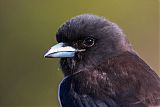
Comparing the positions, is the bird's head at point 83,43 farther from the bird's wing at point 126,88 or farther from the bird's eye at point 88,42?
the bird's wing at point 126,88

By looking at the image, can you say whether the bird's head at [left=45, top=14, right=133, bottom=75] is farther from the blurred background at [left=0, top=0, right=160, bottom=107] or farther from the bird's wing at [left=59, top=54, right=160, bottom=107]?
the blurred background at [left=0, top=0, right=160, bottom=107]

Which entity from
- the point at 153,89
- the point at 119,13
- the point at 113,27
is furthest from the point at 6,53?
the point at 153,89

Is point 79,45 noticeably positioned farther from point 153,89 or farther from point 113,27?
point 153,89

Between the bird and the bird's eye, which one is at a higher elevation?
the bird's eye

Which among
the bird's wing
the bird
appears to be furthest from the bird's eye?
the bird's wing

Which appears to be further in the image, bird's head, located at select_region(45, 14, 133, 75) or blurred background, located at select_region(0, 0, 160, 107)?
blurred background, located at select_region(0, 0, 160, 107)

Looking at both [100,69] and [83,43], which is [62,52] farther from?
[100,69]

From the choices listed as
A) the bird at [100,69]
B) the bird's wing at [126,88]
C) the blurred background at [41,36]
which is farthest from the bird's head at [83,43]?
the blurred background at [41,36]
